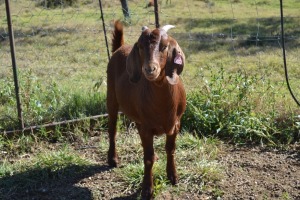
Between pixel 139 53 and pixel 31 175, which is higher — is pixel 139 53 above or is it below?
above

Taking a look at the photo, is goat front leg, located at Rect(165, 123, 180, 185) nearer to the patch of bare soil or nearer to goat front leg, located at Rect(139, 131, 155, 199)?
goat front leg, located at Rect(139, 131, 155, 199)

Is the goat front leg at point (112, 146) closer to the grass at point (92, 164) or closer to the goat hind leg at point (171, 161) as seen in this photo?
the grass at point (92, 164)

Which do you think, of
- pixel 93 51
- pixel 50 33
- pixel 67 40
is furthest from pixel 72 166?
pixel 50 33

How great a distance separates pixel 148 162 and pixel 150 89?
0.67m

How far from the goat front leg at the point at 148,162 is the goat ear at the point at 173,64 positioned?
669mm

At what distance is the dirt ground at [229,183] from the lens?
4344 millimetres

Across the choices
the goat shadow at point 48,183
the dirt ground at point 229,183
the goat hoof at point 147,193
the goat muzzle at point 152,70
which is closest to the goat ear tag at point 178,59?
the goat muzzle at point 152,70

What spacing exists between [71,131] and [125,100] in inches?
67.0

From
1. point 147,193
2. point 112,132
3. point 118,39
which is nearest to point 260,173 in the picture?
point 147,193

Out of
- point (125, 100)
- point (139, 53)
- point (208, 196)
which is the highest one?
point (139, 53)

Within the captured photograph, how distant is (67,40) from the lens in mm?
12320

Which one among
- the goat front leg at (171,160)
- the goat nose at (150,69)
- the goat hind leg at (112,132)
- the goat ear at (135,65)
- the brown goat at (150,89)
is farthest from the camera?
the goat hind leg at (112,132)

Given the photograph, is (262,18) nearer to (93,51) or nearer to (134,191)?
(93,51)

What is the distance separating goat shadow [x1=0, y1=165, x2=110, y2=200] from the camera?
14.7ft
